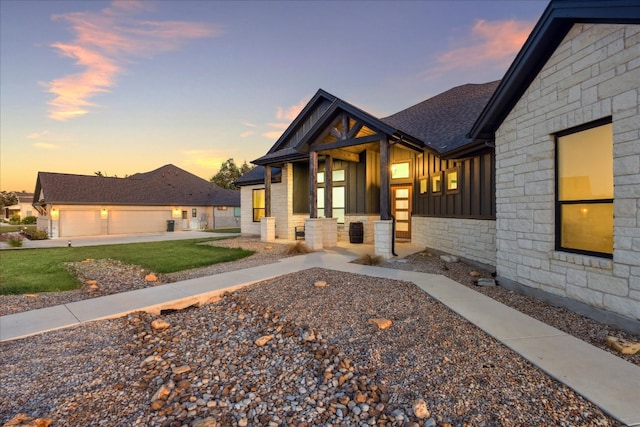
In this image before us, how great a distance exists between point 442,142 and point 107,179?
26721mm

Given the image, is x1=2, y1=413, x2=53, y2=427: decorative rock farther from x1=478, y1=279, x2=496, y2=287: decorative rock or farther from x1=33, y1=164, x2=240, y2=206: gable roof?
x1=33, y1=164, x2=240, y2=206: gable roof

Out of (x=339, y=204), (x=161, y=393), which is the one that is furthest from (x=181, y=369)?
(x=339, y=204)

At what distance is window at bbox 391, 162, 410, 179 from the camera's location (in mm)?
11750

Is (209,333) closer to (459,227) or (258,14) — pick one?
(459,227)

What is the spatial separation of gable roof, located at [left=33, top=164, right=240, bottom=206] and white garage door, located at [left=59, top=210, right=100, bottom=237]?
0.99 meters

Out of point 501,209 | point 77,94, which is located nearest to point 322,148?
point 501,209

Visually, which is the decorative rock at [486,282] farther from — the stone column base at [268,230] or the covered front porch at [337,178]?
the stone column base at [268,230]

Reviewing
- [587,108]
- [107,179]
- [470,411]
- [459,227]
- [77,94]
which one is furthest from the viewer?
[107,179]

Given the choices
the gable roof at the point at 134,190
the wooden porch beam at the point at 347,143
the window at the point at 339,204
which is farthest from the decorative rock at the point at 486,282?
the gable roof at the point at 134,190

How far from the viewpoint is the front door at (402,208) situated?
1237 cm

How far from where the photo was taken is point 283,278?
21.2 feet

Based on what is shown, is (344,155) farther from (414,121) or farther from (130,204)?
(130,204)

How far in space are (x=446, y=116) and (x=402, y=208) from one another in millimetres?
4251

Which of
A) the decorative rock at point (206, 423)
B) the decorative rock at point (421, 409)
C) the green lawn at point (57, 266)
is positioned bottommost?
the decorative rock at point (206, 423)
